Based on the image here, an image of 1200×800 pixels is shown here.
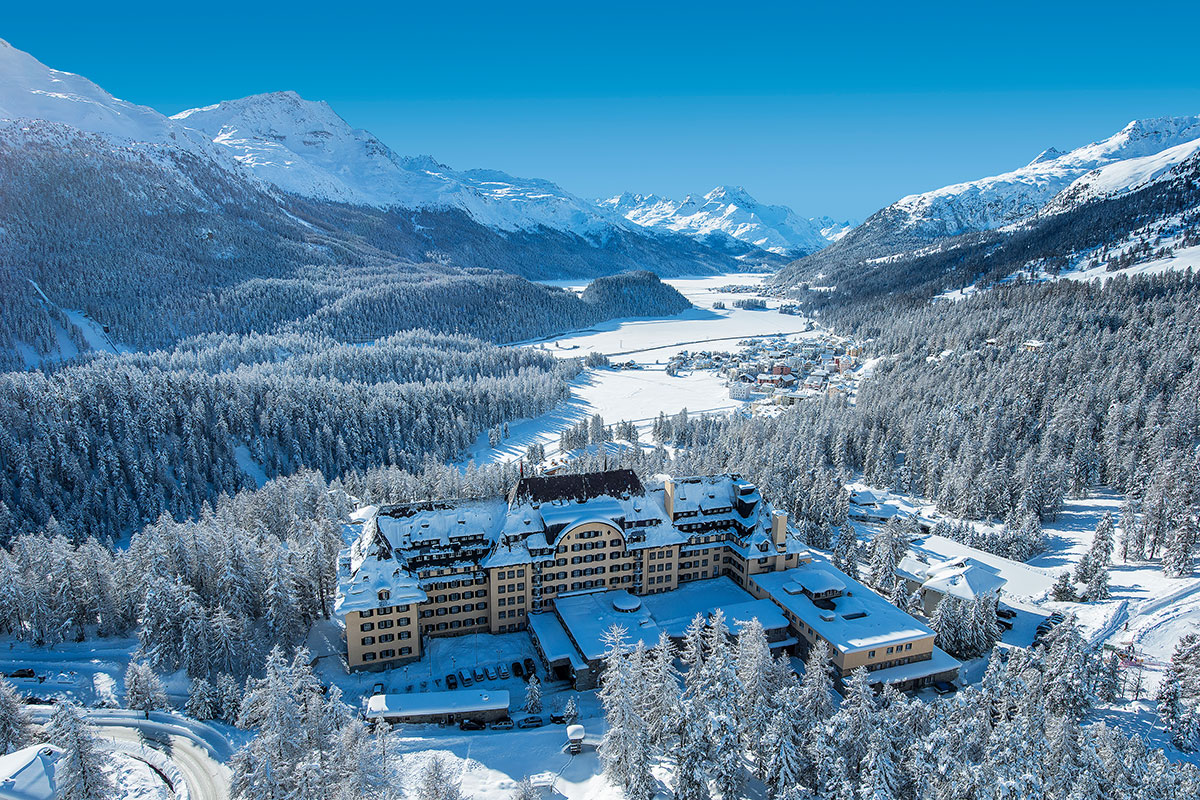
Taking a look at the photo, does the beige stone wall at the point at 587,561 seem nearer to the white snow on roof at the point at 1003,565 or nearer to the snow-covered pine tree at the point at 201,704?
the snow-covered pine tree at the point at 201,704

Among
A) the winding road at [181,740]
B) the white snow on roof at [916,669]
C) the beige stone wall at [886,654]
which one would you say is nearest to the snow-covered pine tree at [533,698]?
the winding road at [181,740]

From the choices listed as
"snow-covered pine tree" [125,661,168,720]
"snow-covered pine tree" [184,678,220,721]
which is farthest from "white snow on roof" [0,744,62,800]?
"snow-covered pine tree" [125,661,168,720]

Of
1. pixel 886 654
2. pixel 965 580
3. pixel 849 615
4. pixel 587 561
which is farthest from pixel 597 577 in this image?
pixel 965 580

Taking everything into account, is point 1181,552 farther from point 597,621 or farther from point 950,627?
point 597,621

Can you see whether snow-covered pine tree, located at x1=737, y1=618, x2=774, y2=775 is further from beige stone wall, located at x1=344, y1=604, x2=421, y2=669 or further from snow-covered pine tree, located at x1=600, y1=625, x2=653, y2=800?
beige stone wall, located at x1=344, y1=604, x2=421, y2=669

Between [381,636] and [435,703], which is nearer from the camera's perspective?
[435,703]

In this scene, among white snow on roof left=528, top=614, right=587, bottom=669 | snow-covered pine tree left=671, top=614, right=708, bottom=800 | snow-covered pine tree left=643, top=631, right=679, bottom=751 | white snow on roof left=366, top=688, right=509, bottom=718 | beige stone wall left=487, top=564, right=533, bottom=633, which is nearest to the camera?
snow-covered pine tree left=671, top=614, right=708, bottom=800
